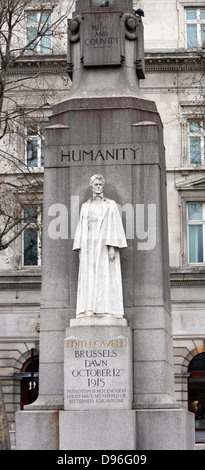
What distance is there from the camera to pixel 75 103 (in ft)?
60.3

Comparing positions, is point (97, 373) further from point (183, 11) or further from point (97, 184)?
point (183, 11)

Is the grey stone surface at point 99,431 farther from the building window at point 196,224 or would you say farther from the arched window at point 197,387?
the building window at point 196,224

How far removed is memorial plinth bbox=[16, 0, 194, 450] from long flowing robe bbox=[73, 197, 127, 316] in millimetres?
145

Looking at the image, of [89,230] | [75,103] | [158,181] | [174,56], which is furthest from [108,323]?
[174,56]

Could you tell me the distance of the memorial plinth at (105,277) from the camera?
1638 cm

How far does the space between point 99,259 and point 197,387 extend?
93.3ft

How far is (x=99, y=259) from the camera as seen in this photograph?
1695 centimetres

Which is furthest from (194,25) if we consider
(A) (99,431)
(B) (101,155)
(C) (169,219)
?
(A) (99,431)

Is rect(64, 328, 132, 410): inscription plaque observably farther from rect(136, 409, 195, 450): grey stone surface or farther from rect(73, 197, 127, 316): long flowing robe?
rect(73, 197, 127, 316): long flowing robe

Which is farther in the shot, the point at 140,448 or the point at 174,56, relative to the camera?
the point at 174,56

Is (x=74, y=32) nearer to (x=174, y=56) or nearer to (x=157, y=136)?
(x=157, y=136)

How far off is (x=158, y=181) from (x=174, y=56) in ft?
92.4

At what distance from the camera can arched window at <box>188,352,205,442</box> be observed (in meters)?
44.3

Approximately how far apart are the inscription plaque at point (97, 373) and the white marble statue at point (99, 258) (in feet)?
1.76
